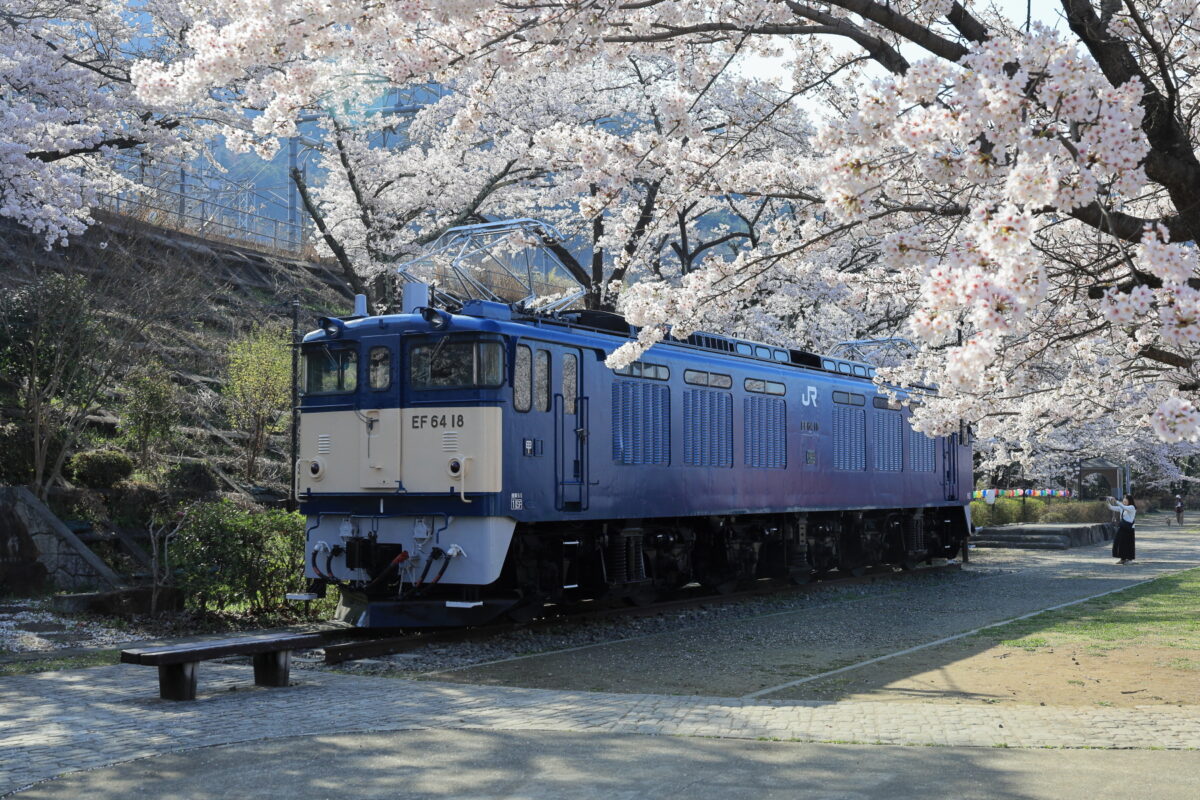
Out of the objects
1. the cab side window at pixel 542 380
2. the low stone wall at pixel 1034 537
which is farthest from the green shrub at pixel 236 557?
the low stone wall at pixel 1034 537

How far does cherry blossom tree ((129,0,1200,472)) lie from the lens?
20.1ft

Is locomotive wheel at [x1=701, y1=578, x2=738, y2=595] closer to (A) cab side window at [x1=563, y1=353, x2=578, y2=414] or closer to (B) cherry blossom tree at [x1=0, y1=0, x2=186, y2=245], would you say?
(A) cab side window at [x1=563, y1=353, x2=578, y2=414]

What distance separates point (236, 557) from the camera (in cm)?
1302

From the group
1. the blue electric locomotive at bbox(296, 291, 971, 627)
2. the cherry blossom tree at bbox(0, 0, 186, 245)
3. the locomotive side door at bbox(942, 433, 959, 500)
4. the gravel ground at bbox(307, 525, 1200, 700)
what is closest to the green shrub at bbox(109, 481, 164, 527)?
the cherry blossom tree at bbox(0, 0, 186, 245)

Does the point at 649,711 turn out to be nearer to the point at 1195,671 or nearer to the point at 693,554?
the point at 1195,671

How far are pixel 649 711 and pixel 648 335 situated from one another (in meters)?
3.63

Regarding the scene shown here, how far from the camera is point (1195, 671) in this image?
10859 mm

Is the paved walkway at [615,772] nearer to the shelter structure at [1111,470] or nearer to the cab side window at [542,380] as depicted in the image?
the cab side window at [542,380]

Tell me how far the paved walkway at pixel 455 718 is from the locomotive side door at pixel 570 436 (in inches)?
146

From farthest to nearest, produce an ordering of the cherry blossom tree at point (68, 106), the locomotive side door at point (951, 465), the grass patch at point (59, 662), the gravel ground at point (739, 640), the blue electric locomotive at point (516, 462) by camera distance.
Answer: the locomotive side door at point (951, 465) → the cherry blossom tree at point (68, 106) → the blue electric locomotive at point (516, 462) → the gravel ground at point (739, 640) → the grass patch at point (59, 662)

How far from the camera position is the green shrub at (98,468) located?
17875 mm

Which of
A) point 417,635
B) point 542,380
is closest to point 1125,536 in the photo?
point 542,380

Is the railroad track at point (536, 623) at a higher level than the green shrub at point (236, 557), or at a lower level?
lower

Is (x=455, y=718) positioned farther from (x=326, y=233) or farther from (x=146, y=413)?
(x=326, y=233)
